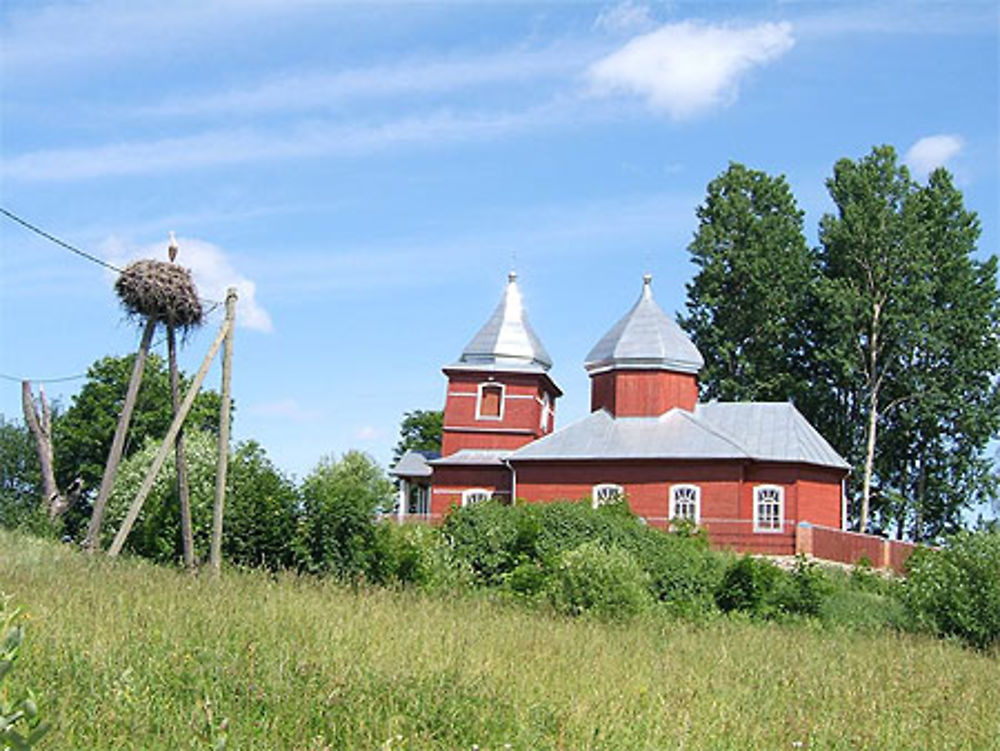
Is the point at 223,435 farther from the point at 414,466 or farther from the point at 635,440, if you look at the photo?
the point at 414,466

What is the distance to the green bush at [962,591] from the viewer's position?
56.7 ft

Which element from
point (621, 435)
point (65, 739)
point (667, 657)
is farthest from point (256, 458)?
point (621, 435)

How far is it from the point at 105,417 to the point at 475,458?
1788 cm

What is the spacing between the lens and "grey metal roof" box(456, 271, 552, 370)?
39031 mm

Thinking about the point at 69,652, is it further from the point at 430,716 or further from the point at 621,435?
the point at 621,435

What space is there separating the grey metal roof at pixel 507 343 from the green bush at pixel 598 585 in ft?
A: 75.0

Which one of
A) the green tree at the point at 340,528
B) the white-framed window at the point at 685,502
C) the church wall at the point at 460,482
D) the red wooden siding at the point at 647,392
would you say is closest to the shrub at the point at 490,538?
the green tree at the point at 340,528

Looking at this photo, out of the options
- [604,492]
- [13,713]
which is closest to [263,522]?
[13,713]

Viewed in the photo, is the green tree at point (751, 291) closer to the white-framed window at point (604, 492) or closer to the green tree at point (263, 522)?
the white-framed window at point (604, 492)

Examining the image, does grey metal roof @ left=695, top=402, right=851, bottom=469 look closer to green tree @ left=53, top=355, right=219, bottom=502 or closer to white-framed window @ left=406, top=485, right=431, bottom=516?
white-framed window @ left=406, top=485, right=431, bottom=516

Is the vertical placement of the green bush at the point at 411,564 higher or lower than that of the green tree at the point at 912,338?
lower

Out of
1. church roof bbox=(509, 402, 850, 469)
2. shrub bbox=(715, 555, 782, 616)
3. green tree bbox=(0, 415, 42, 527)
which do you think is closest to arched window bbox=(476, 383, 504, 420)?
church roof bbox=(509, 402, 850, 469)

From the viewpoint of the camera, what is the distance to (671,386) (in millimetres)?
35906

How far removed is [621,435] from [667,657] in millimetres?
25233
